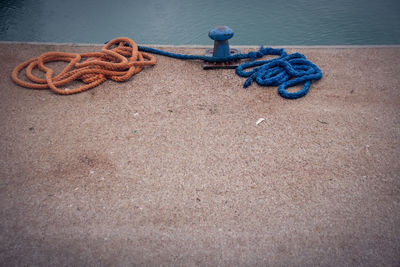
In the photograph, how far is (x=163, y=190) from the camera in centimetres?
218

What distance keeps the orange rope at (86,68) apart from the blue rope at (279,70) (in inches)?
24.6

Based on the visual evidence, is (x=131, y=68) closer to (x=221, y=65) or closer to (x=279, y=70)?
(x=221, y=65)

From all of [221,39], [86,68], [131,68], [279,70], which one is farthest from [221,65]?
[86,68]

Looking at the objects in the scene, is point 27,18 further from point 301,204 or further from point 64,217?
point 301,204

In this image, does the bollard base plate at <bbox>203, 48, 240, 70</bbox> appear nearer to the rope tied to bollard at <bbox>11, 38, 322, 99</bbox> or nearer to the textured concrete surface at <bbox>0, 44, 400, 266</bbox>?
the rope tied to bollard at <bbox>11, 38, 322, 99</bbox>

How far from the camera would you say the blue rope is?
3.25 m

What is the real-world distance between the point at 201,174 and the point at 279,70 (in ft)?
6.61

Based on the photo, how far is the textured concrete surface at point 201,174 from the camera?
5.95ft

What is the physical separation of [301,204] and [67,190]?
1979 mm

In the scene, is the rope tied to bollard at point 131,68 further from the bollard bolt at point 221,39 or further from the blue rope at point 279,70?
the bollard bolt at point 221,39

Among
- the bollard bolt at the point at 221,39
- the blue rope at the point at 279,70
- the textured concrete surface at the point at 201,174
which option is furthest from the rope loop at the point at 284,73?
the bollard bolt at the point at 221,39

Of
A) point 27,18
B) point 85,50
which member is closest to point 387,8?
point 85,50

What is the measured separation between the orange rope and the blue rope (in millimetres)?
624

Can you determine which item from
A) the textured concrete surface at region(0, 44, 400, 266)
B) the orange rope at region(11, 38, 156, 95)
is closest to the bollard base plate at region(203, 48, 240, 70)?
the textured concrete surface at region(0, 44, 400, 266)
